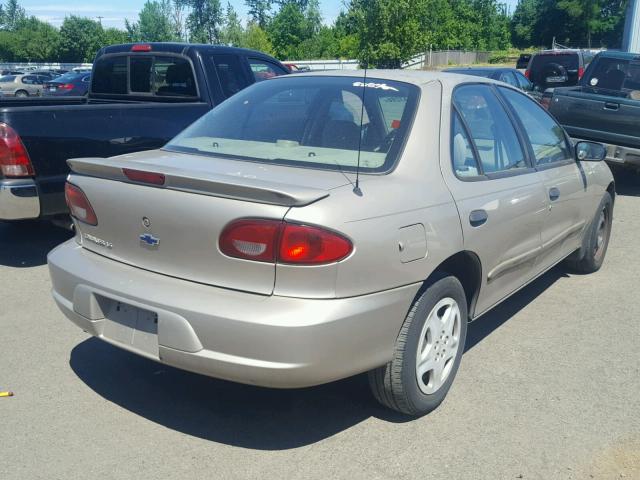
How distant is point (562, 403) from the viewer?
3729 mm

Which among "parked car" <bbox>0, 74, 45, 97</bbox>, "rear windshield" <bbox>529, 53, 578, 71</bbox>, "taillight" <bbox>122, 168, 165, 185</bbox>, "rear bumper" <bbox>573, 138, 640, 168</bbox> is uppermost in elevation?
"taillight" <bbox>122, 168, 165, 185</bbox>

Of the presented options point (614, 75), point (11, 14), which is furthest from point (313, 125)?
point (11, 14)

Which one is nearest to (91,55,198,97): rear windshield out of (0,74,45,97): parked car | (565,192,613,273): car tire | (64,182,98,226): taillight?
(64,182,98,226): taillight

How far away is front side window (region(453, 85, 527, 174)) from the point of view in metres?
3.95

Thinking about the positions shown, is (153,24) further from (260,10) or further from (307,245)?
(307,245)

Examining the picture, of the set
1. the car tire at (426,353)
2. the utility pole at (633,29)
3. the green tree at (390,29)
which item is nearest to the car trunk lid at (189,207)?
the car tire at (426,353)

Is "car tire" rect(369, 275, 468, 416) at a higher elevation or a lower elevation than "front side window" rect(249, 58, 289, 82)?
lower

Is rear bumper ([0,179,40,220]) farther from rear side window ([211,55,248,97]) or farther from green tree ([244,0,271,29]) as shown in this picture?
green tree ([244,0,271,29])

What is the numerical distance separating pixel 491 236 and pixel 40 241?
15.8ft

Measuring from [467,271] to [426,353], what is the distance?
1.93 feet

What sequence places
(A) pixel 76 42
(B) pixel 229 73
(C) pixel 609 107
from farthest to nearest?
1. (A) pixel 76 42
2. (C) pixel 609 107
3. (B) pixel 229 73

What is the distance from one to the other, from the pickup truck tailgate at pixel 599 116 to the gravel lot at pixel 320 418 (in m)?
5.41

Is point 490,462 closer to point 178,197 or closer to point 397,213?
point 397,213

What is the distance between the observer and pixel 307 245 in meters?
2.83
